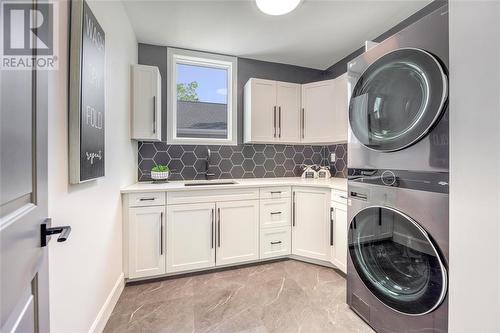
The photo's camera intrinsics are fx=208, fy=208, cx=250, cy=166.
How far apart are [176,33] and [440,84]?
2.28 meters

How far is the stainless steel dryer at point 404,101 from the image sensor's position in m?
0.97

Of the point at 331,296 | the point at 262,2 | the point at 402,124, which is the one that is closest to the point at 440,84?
the point at 402,124

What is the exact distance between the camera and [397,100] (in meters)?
1.18

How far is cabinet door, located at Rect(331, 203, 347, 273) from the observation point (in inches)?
74.7

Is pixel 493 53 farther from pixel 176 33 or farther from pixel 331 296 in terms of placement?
pixel 176 33

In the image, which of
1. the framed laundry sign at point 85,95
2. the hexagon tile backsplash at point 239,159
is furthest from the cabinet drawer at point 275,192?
the framed laundry sign at point 85,95

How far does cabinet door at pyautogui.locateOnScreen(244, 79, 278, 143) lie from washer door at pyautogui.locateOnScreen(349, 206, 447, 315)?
1444mm

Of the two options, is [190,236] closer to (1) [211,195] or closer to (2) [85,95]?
(1) [211,195]

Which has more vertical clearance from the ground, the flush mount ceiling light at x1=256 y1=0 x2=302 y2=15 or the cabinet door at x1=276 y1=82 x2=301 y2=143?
the flush mount ceiling light at x1=256 y1=0 x2=302 y2=15

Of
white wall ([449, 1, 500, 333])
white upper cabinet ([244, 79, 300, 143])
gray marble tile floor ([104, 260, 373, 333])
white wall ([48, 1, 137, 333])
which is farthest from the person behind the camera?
white upper cabinet ([244, 79, 300, 143])

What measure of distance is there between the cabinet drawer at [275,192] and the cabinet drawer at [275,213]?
0.04 metres

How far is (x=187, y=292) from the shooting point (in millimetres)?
1775

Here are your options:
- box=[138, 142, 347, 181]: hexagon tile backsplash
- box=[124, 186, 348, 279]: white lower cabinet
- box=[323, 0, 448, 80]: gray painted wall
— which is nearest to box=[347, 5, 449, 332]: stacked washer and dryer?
box=[124, 186, 348, 279]: white lower cabinet

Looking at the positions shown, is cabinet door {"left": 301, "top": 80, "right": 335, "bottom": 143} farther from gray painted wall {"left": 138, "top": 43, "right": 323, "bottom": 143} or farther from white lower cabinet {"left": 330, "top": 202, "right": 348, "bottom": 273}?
white lower cabinet {"left": 330, "top": 202, "right": 348, "bottom": 273}
